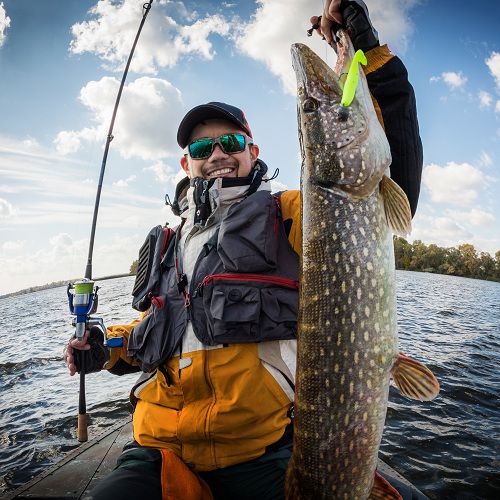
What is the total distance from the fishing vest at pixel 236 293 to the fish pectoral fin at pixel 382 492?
0.89 metres

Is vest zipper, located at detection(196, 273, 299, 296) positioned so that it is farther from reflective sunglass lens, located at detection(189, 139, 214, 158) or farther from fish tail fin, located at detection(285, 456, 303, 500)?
reflective sunglass lens, located at detection(189, 139, 214, 158)

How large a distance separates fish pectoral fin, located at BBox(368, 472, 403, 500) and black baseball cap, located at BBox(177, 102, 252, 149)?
2642 mm

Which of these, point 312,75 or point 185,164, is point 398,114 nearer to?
point 312,75

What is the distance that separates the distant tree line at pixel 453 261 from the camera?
9194 cm

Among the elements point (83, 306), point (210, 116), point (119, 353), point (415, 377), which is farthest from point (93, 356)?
point (415, 377)

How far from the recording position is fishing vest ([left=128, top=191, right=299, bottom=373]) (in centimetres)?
232

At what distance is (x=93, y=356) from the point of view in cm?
296

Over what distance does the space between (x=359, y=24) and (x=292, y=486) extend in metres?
2.61

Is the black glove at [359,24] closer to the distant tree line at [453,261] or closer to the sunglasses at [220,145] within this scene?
the sunglasses at [220,145]

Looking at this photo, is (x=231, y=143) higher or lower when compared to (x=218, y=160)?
higher

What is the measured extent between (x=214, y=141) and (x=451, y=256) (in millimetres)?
105458

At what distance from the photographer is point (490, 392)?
7.23 metres

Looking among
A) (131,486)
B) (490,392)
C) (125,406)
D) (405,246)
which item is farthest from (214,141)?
(405,246)

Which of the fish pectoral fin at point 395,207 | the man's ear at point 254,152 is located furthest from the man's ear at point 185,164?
the fish pectoral fin at point 395,207
